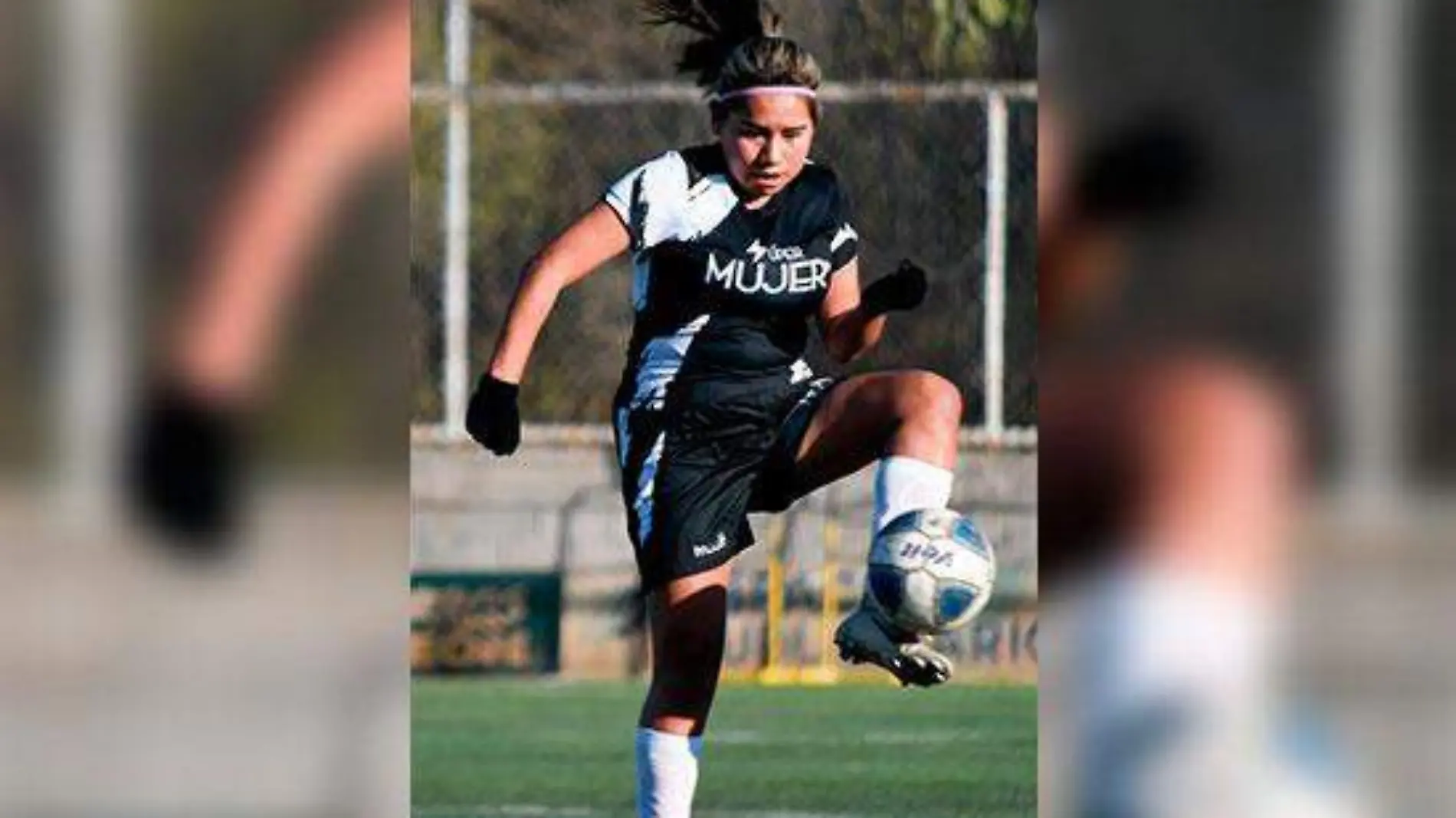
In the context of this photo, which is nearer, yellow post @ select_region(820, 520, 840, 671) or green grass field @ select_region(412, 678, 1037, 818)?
green grass field @ select_region(412, 678, 1037, 818)

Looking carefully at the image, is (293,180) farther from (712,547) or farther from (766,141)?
(712,547)

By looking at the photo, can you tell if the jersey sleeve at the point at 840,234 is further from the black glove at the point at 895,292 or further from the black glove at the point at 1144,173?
the black glove at the point at 1144,173

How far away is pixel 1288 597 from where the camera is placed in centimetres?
170

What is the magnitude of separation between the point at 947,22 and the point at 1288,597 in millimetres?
3901

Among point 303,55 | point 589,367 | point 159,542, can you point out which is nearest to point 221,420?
point 159,542

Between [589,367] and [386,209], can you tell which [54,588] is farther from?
[589,367]

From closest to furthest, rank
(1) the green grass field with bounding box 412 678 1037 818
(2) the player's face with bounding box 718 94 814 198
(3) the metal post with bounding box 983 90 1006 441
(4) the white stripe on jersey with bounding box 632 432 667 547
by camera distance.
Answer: (2) the player's face with bounding box 718 94 814 198 < (4) the white stripe on jersey with bounding box 632 432 667 547 < (1) the green grass field with bounding box 412 678 1037 818 < (3) the metal post with bounding box 983 90 1006 441

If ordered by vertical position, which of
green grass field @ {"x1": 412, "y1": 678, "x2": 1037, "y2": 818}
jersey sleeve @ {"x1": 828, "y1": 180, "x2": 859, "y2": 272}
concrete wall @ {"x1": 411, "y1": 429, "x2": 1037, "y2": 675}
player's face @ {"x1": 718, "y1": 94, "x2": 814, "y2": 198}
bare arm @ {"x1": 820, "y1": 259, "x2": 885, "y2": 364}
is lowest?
green grass field @ {"x1": 412, "y1": 678, "x2": 1037, "y2": 818}

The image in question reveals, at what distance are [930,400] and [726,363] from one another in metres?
0.26

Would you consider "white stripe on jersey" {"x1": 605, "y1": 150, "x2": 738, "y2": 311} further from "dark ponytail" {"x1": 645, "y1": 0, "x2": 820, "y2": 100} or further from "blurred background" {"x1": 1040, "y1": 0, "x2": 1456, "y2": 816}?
"blurred background" {"x1": 1040, "y1": 0, "x2": 1456, "y2": 816}

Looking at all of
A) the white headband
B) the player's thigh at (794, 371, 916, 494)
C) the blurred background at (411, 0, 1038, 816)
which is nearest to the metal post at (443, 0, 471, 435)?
the blurred background at (411, 0, 1038, 816)

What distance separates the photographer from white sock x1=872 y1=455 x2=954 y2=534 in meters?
3.31

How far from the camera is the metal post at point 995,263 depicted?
5059mm

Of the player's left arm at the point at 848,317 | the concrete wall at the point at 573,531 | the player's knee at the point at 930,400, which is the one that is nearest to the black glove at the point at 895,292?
the player's left arm at the point at 848,317
